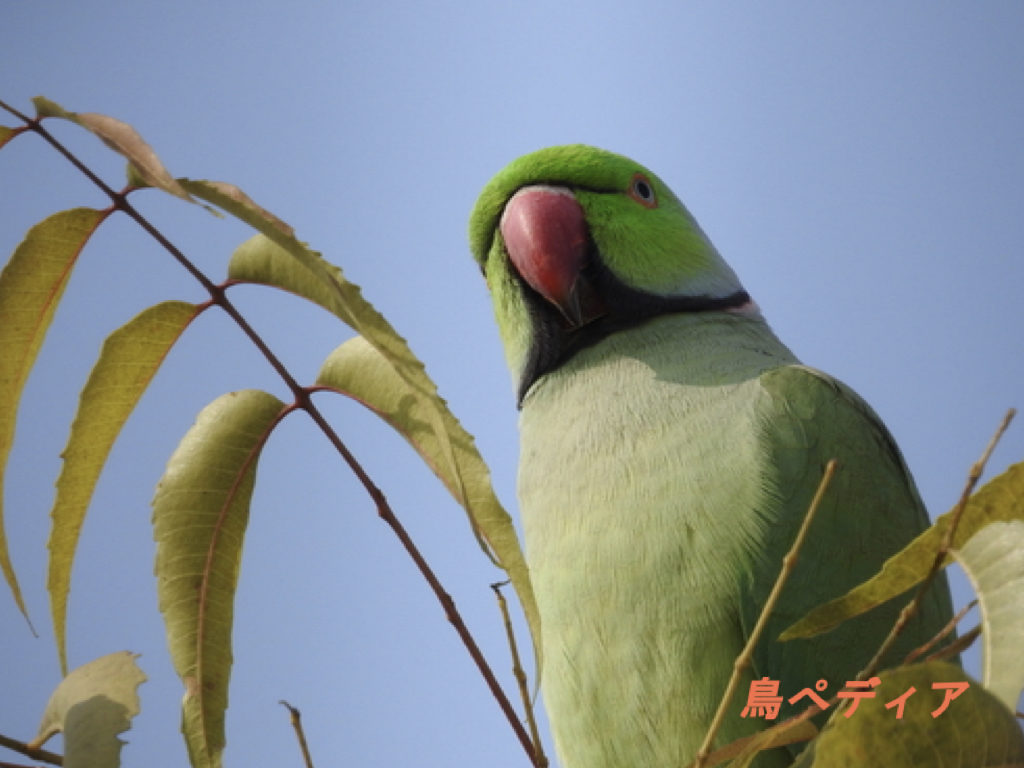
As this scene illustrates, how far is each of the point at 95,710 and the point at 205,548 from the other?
0.18 m

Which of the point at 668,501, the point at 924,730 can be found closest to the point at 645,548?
the point at 668,501

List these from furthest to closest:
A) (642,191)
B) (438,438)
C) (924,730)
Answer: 1. (642,191)
2. (438,438)
3. (924,730)

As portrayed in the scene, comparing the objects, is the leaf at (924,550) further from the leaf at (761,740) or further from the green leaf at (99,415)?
Result: the green leaf at (99,415)

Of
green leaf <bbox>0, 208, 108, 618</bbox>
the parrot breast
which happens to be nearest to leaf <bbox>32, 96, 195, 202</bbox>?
green leaf <bbox>0, 208, 108, 618</bbox>

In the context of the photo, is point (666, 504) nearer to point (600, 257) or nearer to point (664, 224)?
point (600, 257)

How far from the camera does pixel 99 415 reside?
33.1 inches

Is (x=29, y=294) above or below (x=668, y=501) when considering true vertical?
above

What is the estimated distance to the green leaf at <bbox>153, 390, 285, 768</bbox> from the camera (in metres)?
0.83

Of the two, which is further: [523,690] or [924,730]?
[523,690]

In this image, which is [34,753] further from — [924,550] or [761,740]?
[924,550]

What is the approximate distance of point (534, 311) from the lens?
161 cm

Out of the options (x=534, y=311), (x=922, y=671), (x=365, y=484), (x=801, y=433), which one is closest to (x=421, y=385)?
(x=365, y=484)

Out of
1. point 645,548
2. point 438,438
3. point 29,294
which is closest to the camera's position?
point 438,438

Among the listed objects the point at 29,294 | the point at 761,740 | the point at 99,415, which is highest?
the point at 29,294
